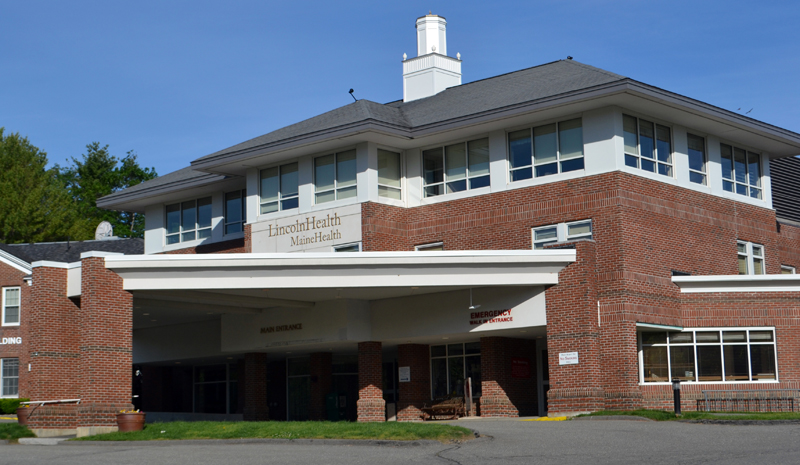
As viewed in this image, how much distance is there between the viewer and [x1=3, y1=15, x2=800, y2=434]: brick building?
93.4 ft

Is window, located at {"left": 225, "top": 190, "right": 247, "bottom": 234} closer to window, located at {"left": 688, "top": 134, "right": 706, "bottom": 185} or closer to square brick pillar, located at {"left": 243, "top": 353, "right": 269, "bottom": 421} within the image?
square brick pillar, located at {"left": 243, "top": 353, "right": 269, "bottom": 421}

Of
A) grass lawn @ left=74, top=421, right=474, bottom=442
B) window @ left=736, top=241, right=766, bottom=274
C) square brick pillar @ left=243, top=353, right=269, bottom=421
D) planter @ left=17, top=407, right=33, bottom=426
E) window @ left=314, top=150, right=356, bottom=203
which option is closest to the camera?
grass lawn @ left=74, top=421, right=474, bottom=442

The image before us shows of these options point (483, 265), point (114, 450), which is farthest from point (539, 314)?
point (114, 450)

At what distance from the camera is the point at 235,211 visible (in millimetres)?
39750

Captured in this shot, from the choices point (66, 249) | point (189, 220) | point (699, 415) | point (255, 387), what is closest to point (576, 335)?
point (699, 415)

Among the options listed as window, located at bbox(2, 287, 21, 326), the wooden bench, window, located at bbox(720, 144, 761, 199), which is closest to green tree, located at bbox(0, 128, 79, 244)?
window, located at bbox(2, 287, 21, 326)

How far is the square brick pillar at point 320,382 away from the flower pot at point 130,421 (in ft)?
43.9

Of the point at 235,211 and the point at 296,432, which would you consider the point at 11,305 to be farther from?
the point at 296,432

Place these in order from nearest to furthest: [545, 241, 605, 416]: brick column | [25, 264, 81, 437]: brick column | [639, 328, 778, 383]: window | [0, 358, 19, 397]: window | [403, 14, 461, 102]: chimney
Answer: [25, 264, 81, 437]: brick column → [545, 241, 605, 416]: brick column → [639, 328, 778, 383]: window → [403, 14, 461, 102]: chimney → [0, 358, 19, 397]: window

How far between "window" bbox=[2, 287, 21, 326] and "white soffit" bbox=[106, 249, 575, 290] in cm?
1978

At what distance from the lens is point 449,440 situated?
67.2 feet

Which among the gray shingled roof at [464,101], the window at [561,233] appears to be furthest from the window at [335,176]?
the window at [561,233]

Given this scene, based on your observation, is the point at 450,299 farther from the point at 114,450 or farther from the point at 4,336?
the point at 4,336

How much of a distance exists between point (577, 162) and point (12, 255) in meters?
28.1
